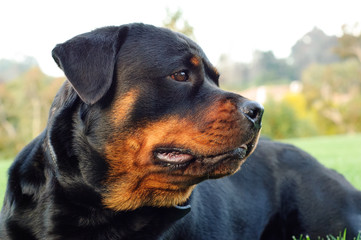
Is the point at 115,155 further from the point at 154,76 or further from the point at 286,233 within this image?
the point at 286,233

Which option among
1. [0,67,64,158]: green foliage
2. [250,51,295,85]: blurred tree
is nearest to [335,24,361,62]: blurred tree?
[250,51,295,85]: blurred tree

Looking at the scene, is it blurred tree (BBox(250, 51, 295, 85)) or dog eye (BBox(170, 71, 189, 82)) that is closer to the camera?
dog eye (BBox(170, 71, 189, 82))

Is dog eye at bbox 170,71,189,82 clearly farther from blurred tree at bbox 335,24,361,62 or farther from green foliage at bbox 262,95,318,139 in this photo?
blurred tree at bbox 335,24,361,62

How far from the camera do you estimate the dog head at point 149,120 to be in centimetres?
239

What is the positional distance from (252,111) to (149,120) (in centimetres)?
62

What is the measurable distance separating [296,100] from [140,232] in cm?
4018

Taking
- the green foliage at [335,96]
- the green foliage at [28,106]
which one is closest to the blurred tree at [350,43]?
the green foliage at [335,96]

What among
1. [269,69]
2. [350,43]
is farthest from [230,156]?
[269,69]

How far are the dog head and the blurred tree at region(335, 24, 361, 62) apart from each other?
2172 inches

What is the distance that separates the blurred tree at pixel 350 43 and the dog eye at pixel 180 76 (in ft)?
181

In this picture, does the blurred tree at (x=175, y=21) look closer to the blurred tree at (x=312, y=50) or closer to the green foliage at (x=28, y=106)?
the green foliage at (x=28, y=106)

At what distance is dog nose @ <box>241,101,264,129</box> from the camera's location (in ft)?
7.93

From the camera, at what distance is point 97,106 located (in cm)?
250

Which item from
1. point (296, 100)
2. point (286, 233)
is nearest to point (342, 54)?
point (296, 100)
